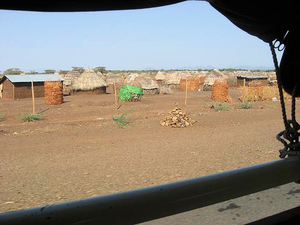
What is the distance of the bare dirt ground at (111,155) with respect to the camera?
5.26 meters

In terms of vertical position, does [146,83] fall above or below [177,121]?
above

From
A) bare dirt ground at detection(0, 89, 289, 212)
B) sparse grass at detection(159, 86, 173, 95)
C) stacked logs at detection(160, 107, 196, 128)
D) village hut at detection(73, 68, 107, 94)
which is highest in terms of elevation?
village hut at detection(73, 68, 107, 94)

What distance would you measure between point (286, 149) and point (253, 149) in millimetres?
6298

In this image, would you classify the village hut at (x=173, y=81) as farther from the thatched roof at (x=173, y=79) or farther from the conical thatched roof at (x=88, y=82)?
the conical thatched roof at (x=88, y=82)

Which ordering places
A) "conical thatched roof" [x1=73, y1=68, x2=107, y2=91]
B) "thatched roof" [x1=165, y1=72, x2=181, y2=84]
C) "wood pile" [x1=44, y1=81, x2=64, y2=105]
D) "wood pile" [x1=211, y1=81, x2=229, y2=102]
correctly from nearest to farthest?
1. "wood pile" [x1=44, y1=81, x2=64, y2=105]
2. "wood pile" [x1=211, y1=81, x2=229, y2=102]
3. "conical thatched roof" [x1=73, y1=68, x2=107, y2=91]
4. "thatched roof" [x1=165, y1=72, x2=181, y2=84]

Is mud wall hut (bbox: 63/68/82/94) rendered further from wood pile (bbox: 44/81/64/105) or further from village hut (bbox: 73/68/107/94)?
wood pile (bbox: 44/81/64/105)

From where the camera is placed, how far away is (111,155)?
7.55 metres

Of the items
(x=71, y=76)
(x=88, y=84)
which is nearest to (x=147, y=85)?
(x=88, y=84)

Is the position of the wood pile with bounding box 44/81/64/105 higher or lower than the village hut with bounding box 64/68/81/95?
lower

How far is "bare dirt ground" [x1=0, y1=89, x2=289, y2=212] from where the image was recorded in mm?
5258

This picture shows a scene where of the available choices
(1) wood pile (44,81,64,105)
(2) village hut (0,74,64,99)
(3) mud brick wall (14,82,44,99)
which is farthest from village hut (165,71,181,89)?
(1) wood pile (44,81,64,105)

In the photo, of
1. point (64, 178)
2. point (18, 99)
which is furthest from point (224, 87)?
point (64, 178)

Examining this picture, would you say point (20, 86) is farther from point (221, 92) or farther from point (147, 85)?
point (221, 92)

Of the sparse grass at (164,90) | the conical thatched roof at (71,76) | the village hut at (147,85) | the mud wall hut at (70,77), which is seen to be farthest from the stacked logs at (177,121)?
the conical thatched roof at (71,76)
